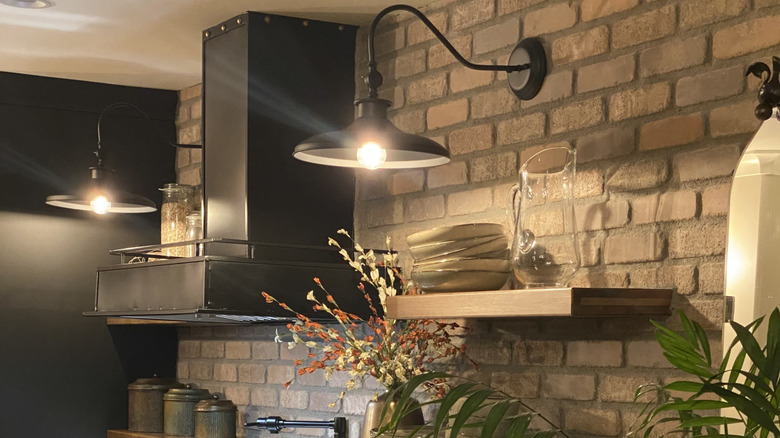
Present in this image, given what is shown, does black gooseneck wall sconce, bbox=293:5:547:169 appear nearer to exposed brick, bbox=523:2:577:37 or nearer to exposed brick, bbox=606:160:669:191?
exposed brick, bbox=523:2:577:37

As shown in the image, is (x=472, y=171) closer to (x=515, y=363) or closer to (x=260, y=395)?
(x=515, y=363)

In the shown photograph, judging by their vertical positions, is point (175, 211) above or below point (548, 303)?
above

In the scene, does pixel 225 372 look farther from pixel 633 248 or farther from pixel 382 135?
pixel 633 248

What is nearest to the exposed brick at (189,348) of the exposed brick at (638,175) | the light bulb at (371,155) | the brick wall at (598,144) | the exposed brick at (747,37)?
the brick wall at (598,144)

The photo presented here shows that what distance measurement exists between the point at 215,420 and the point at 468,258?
159cm

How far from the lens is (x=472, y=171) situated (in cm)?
283

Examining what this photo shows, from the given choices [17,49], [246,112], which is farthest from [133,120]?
[246,112]

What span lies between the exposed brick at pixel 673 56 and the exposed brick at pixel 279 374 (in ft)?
5.46

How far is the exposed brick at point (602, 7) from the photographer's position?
7.93 feet

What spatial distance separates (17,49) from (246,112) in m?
1.03

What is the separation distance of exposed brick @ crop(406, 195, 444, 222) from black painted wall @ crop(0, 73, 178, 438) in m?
1.58

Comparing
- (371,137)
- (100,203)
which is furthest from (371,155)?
(100,203)

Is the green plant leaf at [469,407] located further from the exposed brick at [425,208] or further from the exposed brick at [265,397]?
the exposed brick at [265,397]

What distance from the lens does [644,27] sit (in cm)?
237
